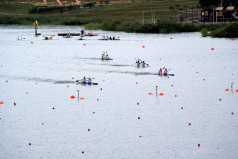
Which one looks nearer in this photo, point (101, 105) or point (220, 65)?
point (101, 105)

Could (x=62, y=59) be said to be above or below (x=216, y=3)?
below

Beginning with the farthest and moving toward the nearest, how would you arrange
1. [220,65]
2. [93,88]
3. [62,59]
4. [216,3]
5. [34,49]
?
[216,3] < [34,49] < [62,59] < [220,65] < [93,88]

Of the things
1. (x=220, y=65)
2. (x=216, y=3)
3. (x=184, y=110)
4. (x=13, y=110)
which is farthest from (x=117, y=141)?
(x=216, y=3)

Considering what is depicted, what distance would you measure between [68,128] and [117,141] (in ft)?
16.5

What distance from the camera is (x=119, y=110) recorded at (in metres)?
42.6

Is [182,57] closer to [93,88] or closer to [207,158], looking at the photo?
[93,88]

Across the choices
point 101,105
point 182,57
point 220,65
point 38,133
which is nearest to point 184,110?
point 101,105

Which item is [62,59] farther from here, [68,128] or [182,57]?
[68,128]

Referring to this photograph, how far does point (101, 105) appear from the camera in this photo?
146 ft

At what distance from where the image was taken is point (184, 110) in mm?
42406

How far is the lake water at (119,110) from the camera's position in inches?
1267

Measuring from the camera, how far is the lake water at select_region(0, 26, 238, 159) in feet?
106

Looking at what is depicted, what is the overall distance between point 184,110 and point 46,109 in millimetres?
12281

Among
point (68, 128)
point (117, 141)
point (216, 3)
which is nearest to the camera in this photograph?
point (117, 141)
